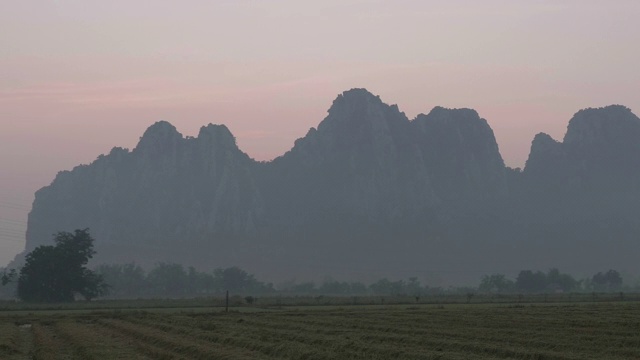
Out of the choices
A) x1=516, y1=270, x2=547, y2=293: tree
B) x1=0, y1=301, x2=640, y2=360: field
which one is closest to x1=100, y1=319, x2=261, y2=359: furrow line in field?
x1=0, y1=301, x2=640, y2=360: field

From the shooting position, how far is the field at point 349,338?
1336 inches

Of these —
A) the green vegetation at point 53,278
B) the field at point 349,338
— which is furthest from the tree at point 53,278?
the field at point 349,338

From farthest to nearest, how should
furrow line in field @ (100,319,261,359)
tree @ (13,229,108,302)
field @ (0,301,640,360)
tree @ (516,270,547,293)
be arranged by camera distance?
tree @ (516,270,547,293), tree @ (13,229,108,302), furrow line in field @ (100,319,261,359), field @ (0,301,640,360)

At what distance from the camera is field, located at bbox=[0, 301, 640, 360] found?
33.9 meters

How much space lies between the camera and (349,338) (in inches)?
1567

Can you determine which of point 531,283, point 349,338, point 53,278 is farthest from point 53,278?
point 531,283

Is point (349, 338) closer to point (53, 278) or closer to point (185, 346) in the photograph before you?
point (185, 346)

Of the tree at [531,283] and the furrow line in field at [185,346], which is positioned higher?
the tree at [531,283]

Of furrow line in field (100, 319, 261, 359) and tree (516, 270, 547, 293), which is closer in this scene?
furrow line in field (100, 319, 261, 359)

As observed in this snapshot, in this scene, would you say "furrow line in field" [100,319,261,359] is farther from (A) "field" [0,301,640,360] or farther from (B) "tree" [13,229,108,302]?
(B) "tree" [13,229,108,302]

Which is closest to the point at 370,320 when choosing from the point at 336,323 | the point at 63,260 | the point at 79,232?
the point at 336,323

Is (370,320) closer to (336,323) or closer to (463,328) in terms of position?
(336,323)

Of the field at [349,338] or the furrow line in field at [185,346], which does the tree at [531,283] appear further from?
the furrow line in field at [185,346]

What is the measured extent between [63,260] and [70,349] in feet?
237
